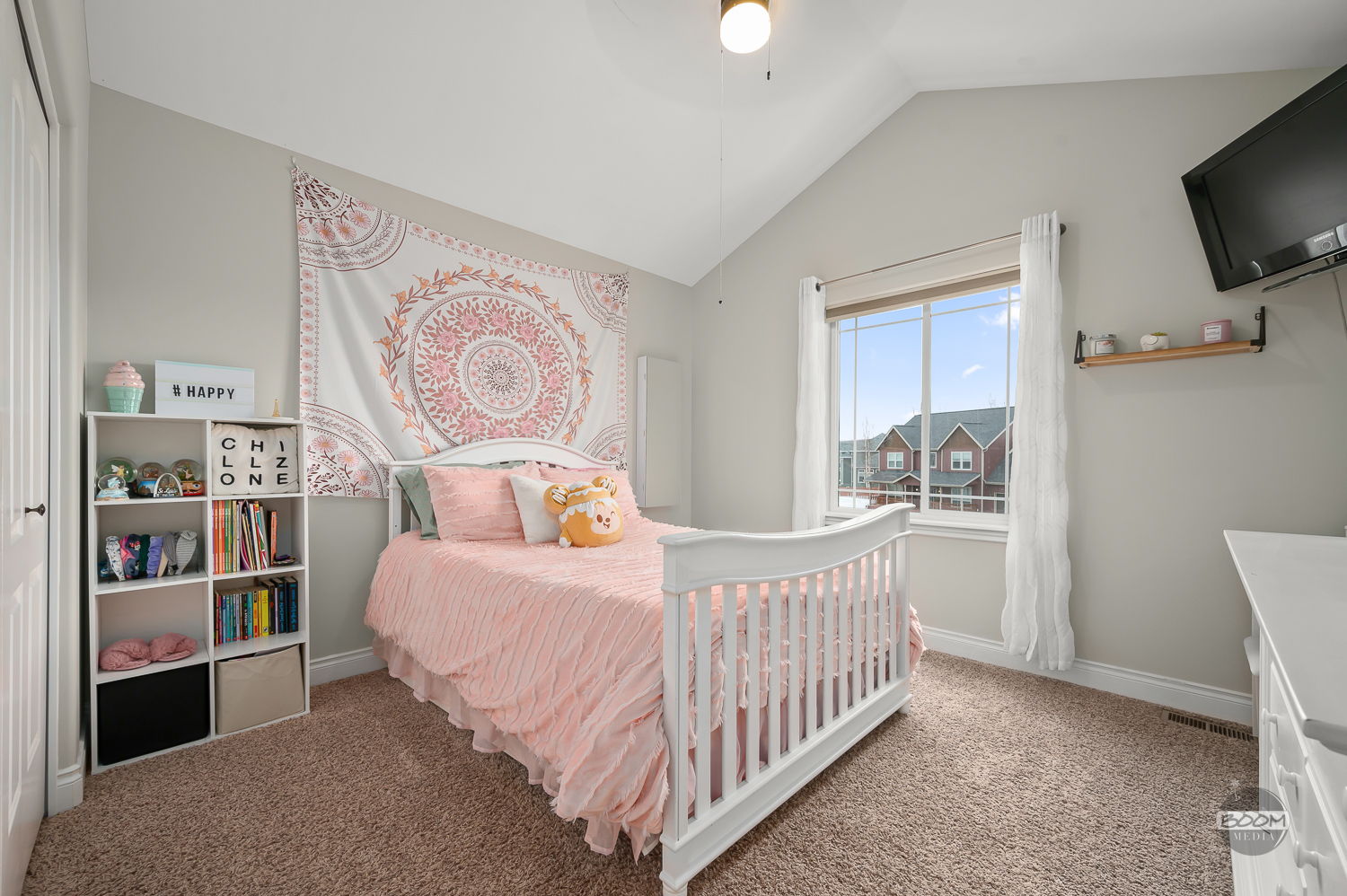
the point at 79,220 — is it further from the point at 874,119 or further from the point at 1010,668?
the point at 1010,668

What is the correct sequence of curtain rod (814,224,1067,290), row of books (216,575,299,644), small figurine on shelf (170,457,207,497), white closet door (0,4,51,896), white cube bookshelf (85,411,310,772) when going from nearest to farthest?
white closet door (0,4,51,896) → white cube bookshelf (85,411,310,772) → small figurine on shelf (170,457,207,497) → row of books (216,575,299,644) → curtain rod (814,224,1067,290)

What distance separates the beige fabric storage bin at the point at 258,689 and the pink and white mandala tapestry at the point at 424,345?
0.74 metres

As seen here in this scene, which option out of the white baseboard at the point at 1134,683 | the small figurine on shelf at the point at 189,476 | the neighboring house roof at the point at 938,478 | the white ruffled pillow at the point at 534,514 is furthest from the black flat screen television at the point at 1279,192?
the small figurine on shelf at the point at 189,476

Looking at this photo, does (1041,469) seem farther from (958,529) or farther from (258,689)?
(258,689)

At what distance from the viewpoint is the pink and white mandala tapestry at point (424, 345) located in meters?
2.56

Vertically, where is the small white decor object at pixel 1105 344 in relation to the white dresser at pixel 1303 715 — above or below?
above

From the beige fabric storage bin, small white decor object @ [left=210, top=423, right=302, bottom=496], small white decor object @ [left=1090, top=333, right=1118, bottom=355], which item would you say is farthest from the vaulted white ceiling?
the beige fabric storage bin

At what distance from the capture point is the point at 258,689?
215 centimetres

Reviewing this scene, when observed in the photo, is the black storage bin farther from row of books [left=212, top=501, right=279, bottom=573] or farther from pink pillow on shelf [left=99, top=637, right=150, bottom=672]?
row of books [left=212, top=501, right=279, bottom=573]

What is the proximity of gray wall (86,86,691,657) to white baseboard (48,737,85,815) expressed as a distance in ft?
2.98

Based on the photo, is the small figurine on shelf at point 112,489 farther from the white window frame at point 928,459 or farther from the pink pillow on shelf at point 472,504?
the white window frame at point 928,459

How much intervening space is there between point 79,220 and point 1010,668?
4203mm

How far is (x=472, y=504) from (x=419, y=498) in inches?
11.2

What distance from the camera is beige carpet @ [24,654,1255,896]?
1413mm
